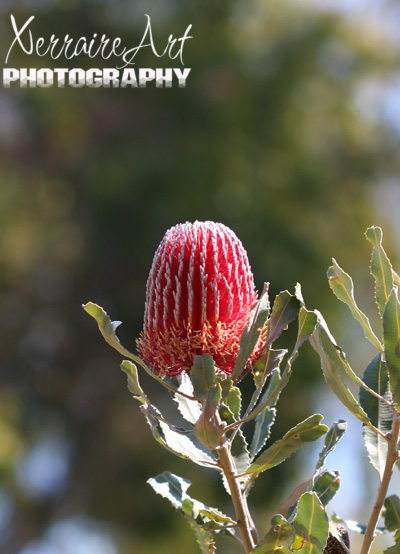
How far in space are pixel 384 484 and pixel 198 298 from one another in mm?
340

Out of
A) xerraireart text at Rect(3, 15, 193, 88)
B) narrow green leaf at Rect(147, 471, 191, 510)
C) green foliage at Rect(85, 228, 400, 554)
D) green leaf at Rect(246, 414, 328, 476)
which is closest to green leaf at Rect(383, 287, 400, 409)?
green foliage at Rect(85, 228, 400, 554)

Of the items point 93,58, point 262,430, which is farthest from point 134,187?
point 262,430

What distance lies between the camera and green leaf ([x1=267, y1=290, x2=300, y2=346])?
1.07m

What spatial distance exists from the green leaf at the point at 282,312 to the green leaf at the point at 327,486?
0.21 meters

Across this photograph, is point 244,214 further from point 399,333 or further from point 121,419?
point 399,333

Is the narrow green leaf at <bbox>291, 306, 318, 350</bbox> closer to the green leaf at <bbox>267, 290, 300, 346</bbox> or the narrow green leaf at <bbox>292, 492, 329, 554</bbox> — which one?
the green leaf at <bbox>267, 290, 300, 346</bbox>

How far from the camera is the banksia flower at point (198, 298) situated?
1.10 metres

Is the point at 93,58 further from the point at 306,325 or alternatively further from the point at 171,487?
the point at 306,325

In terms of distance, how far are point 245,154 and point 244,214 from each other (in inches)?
58.7

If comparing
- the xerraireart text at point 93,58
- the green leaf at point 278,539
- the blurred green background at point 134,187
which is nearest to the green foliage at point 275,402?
the green leaf at point 278,539

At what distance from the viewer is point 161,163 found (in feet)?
34.3

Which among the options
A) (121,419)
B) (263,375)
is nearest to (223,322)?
(263,375)

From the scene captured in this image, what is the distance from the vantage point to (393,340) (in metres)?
1.04

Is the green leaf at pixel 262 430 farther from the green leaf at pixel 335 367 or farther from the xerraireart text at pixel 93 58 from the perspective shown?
the xerraireart text at pixel 93 58
